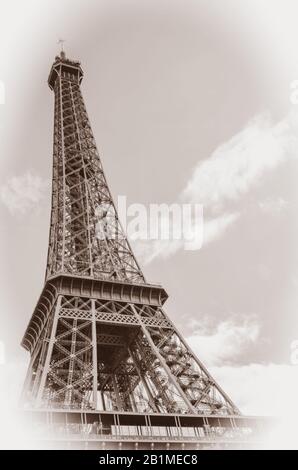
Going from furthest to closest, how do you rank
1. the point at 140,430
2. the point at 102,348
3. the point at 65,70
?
the point at 65,70 < the point at 102,348 < the point at 140,430

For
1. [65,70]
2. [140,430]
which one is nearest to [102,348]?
[140,430]

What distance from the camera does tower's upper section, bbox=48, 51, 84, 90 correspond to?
2010 inches

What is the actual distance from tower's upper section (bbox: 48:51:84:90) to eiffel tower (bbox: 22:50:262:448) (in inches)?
400

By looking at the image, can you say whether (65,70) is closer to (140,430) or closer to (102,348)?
(102,348)

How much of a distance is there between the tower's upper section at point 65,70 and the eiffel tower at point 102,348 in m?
10.2

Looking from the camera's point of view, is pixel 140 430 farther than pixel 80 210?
No

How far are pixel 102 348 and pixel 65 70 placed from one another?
31.3m

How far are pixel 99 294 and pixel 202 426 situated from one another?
35.6 ft

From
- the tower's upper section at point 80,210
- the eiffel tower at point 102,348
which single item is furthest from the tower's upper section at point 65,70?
the eiffel tower at point 102,348

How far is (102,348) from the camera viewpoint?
33.0 metres

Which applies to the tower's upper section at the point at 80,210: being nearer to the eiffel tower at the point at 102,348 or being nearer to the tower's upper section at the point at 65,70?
the eiffel tower at the point at 102,348

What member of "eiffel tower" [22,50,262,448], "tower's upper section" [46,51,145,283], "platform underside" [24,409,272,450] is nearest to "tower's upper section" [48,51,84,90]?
"tower's upper section" [46,51,145,283]
